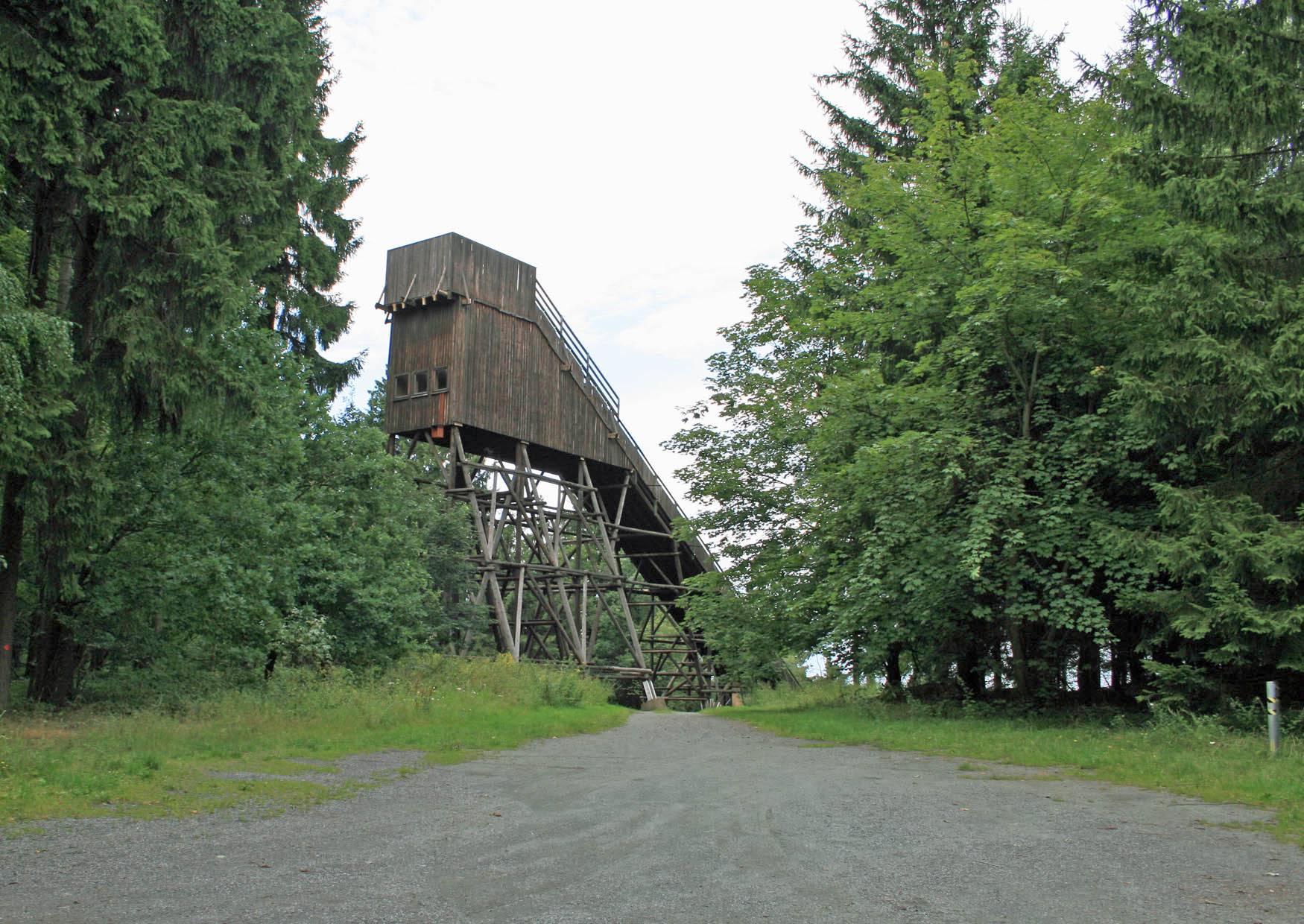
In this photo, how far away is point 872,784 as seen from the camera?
33.1 ft

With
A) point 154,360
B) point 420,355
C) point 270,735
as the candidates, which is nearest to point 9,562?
point 154,360

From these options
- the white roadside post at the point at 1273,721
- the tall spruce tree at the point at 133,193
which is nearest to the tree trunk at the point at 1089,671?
the white roadside post at the point at 1273,721

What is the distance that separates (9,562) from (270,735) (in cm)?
429

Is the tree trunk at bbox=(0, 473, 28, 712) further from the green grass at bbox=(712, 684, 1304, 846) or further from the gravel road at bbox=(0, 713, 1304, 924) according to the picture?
the green grass at bbox=(712, 684, 1304, 846)

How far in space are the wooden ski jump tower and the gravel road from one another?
56.6 feet

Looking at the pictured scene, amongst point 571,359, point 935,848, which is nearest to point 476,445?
point 571,359

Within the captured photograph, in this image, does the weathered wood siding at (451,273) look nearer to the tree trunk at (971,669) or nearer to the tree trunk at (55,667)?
the tree trunk at (55,667)

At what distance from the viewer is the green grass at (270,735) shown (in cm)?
830

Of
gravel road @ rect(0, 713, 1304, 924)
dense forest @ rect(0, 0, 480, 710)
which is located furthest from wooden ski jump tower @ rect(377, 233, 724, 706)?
gravel road @ rect(0, 713, 1304, 924)

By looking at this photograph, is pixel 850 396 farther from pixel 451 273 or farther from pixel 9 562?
pixel 451 273

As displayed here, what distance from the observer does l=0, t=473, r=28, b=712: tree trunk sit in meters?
13.3

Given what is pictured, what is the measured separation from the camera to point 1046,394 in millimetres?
16984

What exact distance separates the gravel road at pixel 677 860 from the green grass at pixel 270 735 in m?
0.96

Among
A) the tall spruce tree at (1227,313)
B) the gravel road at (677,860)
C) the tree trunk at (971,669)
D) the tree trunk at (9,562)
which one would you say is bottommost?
the gravel road at (677,860)
